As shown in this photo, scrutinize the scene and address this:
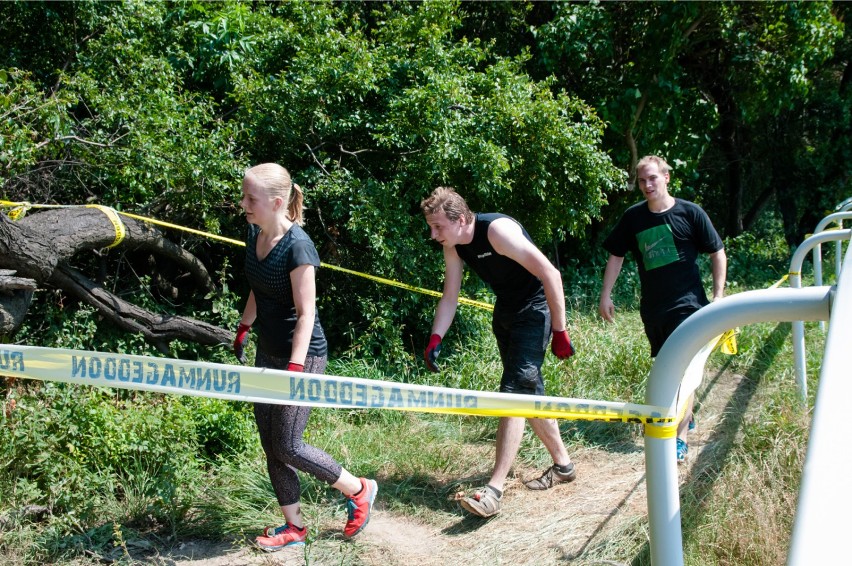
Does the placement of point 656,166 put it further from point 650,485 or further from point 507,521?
point 650,485

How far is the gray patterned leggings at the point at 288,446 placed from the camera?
3.69 m

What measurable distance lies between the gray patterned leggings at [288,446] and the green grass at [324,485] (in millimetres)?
256

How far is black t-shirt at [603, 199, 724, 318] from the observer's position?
16.0 ft

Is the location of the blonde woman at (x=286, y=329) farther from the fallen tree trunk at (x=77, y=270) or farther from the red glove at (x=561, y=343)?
the fallen tree trunk at (x=77, y=270)

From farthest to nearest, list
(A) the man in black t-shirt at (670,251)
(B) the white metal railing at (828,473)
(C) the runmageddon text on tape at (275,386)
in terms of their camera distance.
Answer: (A) the man in black t-shirt at (670,251) → (C) the runmageddon text on tape at (275,386) → (B) the white metal railing at (828,473)

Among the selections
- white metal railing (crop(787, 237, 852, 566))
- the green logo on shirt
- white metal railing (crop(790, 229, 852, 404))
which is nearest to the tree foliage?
the green logo on shirt

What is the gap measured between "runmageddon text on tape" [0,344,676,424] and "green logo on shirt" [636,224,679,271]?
8.12 feet

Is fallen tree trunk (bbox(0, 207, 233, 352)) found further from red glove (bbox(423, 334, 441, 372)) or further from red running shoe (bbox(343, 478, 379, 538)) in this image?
red running shoe (bbox(343, 478, 379, 538))

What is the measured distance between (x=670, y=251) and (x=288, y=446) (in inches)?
105

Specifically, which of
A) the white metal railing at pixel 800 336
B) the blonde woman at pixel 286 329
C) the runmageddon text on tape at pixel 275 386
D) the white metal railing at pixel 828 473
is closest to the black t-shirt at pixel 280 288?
the blonde woman at pixel 286 329

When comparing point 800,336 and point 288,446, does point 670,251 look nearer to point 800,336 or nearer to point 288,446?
point 800,336

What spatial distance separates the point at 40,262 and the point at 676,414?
414 centimetres

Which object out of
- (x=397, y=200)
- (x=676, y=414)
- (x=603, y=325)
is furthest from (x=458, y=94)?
(x=676, y=414)

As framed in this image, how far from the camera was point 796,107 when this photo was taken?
1434cm
